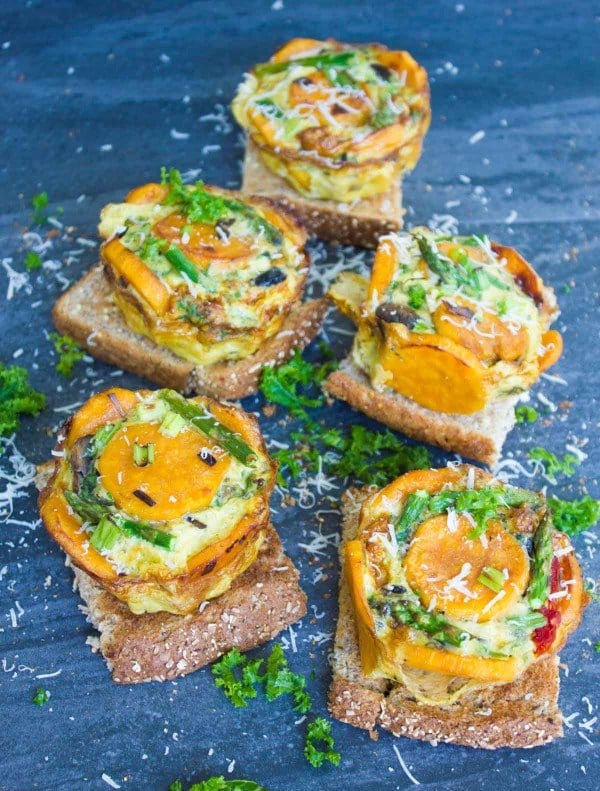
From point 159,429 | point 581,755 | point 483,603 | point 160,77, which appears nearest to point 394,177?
point 160,77

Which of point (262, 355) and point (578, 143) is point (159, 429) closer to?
point (262, 355)

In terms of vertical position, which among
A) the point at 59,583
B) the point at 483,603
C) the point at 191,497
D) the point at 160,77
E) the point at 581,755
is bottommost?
the point at 581,755

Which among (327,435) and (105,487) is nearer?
(105,487)

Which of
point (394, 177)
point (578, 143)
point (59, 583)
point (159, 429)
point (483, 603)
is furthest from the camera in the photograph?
point (578, 143)

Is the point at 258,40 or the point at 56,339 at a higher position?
the point at 258,40

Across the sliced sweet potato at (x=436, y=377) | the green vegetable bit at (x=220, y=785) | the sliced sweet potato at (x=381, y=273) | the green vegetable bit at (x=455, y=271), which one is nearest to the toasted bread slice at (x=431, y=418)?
the sliced sweet potato at (x=436, y=377)

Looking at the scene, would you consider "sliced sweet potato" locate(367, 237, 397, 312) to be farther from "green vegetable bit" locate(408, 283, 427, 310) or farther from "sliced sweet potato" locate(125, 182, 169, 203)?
"sliced sweet potato" locate(125, 182, 169, 203)

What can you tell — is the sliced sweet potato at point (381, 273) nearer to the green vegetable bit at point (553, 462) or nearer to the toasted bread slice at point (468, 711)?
the green vegetable bit at point (553, 462)

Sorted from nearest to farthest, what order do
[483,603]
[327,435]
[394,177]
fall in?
[483,603]
[327,435]
[394,177]
